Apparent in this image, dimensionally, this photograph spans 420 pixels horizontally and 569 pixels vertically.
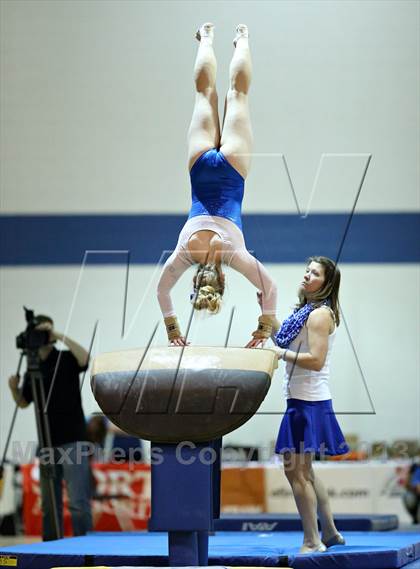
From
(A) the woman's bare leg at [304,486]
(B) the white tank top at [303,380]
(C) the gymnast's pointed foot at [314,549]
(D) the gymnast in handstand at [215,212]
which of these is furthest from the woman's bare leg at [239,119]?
(C) the gymnast's pointed foot at [314,549]

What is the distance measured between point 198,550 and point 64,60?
343 centimetres

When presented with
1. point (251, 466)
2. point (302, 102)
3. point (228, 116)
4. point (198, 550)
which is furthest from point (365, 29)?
point (198, 550)

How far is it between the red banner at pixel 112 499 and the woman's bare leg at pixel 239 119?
3.52 m

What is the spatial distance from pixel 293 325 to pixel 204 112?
36.0 inches

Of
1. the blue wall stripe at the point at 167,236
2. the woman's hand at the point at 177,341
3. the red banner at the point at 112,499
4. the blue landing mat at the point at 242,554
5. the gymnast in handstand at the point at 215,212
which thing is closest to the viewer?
the blue landing mat at the point at 242,554

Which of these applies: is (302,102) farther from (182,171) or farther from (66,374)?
(66,374)

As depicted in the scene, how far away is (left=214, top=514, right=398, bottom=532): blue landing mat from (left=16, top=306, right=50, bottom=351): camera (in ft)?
4.56

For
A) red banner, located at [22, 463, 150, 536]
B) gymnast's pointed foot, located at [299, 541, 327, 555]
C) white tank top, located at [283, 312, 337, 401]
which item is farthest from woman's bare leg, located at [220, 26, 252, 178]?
red banner, located at [22, 463, 150, 536]

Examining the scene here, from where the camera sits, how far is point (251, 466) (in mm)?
6422

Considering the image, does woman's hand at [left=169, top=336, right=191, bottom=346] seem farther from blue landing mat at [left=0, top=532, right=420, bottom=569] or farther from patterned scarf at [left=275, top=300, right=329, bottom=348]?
blue landing mat at [left=0, top=532, right=420, bottom=569]

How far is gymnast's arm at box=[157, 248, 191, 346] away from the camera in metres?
3.52

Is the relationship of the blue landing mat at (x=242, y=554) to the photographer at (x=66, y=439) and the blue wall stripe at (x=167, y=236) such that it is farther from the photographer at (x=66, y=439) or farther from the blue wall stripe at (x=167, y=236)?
the blue wall stripe at (x=167, y=236)

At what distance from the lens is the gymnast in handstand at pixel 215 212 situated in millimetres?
3457

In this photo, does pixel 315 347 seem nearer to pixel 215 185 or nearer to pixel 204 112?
pixel 215 185
